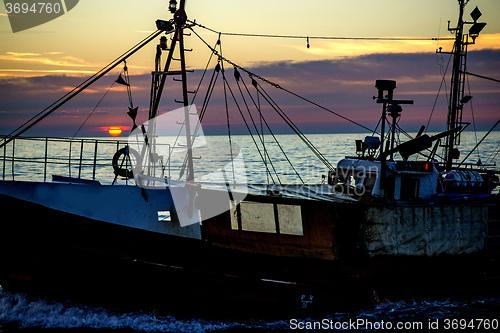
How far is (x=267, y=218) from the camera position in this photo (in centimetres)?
1677

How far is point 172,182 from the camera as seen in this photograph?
17.4 m

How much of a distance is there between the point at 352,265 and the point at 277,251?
2.68 m

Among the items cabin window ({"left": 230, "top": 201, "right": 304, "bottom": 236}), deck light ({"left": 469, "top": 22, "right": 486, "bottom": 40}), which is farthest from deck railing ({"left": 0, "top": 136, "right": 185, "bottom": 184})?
deck light ({"left": 469, "top": 22, "right": 486, "bottom": 40})

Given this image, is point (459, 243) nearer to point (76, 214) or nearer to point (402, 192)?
point (402, 192)

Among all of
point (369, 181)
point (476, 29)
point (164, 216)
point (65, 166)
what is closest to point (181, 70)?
point (164, 216)

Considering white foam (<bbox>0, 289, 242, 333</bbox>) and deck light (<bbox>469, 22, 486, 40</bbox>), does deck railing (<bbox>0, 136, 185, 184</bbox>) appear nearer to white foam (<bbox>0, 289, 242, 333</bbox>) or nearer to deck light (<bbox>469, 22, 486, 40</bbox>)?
white foam (<bbox>0, 289, 242, 333</bbox>)

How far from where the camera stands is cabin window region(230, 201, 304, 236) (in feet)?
54.6

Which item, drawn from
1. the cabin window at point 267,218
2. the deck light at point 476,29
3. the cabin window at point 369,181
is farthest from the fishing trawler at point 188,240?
the deck light at point 476,29

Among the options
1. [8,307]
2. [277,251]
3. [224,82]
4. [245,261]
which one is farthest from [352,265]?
[8,307]

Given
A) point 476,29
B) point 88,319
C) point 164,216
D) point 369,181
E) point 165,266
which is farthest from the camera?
point 476,29

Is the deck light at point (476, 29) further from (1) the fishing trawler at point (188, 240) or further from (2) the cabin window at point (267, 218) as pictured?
A: (2) the cabin window at point (267, 218)

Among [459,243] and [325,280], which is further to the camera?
[459,243]

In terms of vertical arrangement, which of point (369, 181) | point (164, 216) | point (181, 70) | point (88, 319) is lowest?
point (88, 319)

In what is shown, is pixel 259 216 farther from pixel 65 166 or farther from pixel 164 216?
pixel 65 166
